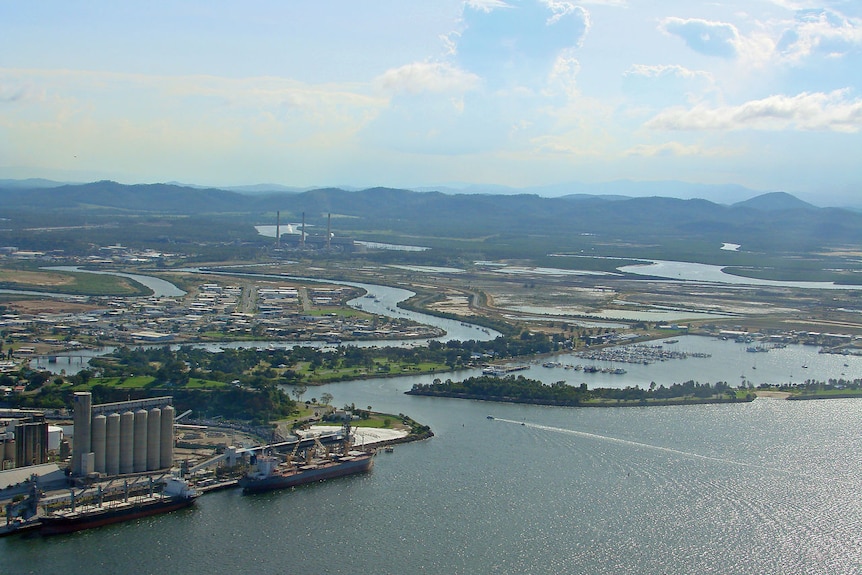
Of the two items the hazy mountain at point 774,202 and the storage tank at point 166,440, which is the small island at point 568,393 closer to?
the storage tank at point 166,440

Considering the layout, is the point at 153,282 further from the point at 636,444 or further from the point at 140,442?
the point at 636,444

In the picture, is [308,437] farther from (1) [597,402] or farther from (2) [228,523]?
(1) [597,402]

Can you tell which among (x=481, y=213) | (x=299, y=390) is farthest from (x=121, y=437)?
(x=481, y=213)

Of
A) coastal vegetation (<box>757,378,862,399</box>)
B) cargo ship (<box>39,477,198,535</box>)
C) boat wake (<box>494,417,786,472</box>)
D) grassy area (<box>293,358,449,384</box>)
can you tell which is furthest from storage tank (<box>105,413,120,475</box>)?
coastal vegetation (<box>757,378,862,399</box>)

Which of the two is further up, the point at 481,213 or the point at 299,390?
the point at 481,213

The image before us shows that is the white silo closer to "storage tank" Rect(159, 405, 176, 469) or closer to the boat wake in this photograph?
"storage tank" Rect(159, 405, 176, 469)

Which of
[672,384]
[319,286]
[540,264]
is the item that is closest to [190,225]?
[540,264]
